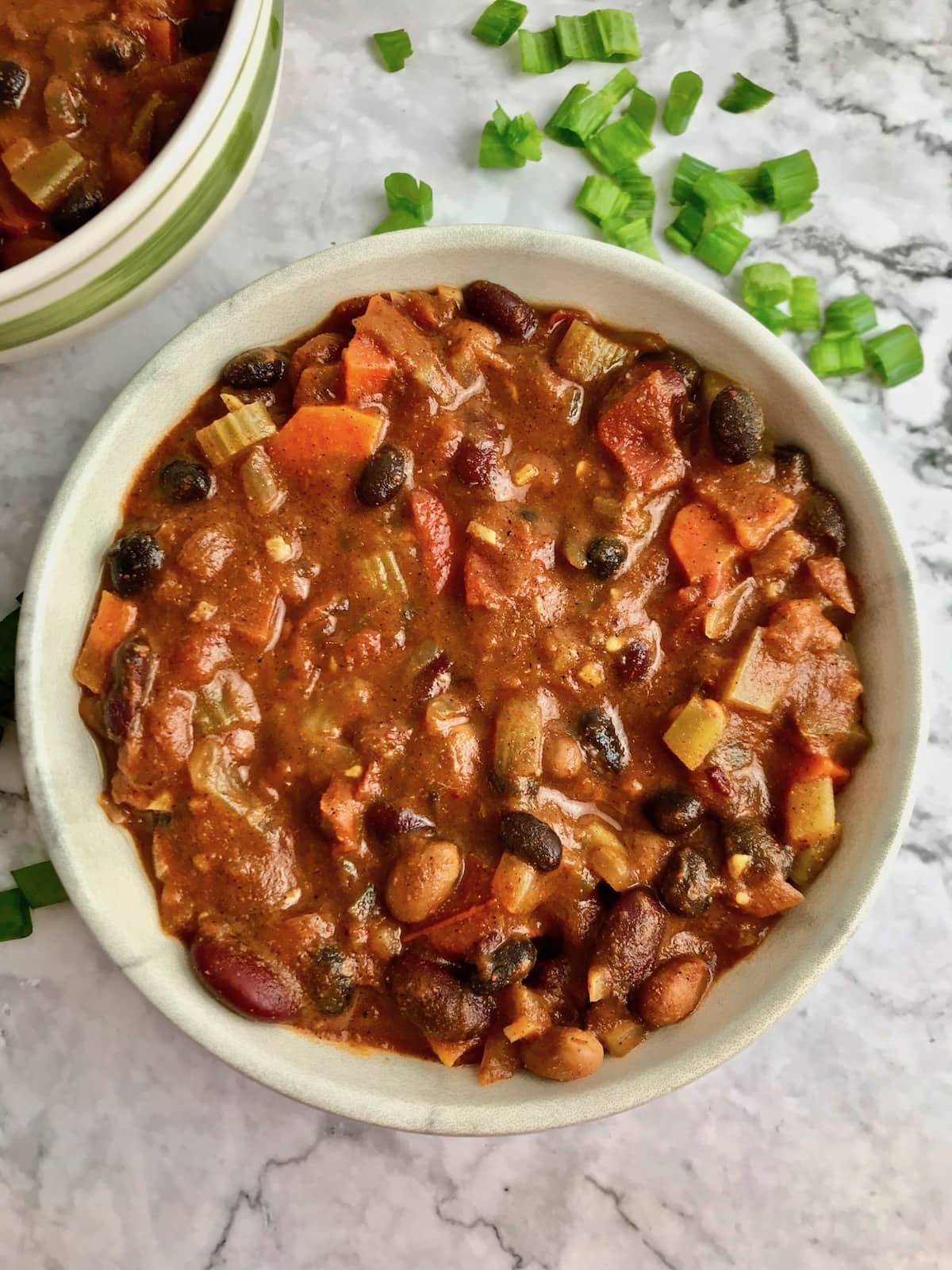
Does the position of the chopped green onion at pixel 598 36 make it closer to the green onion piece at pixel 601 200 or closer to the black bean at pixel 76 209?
the green onion piece at pixel 601 200

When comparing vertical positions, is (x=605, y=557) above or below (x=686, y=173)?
below

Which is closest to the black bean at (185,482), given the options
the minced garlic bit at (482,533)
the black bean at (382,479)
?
the black bean at (382,479)

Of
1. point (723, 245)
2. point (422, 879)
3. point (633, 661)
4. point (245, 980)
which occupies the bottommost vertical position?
point (245, 980)

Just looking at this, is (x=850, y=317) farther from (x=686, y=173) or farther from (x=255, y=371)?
(x=255, y=371)

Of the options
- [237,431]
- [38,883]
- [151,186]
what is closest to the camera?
[151,186]

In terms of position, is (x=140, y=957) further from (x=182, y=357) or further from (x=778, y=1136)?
(x=778, y=1136)

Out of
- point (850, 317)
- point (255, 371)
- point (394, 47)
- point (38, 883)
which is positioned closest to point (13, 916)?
point (38, 883)

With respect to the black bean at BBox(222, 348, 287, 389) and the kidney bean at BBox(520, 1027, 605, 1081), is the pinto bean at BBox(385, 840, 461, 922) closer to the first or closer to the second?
the kidney bean at BBox(520, 1027, 605, 1081)

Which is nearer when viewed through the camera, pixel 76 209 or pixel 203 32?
pixel 76 209
